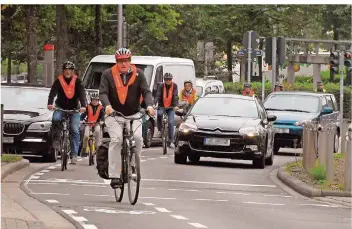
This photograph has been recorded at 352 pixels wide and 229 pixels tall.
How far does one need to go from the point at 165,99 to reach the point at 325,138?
9.26 meters

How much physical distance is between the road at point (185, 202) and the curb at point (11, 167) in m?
0.42

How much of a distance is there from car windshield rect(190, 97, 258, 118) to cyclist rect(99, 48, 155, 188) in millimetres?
10352

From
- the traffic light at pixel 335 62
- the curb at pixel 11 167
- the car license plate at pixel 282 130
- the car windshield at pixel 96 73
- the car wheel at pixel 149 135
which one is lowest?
the car wheel at pixel 149 135

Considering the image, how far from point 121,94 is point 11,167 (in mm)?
5895

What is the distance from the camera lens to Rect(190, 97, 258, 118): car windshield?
88.5 ft

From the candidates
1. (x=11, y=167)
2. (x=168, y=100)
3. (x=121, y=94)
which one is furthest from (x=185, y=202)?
(x=168, y=100)

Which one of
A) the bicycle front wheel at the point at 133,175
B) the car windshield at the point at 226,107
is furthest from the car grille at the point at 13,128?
the bicycle front wheel at the point at 133,175

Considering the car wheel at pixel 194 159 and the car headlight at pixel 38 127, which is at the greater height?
the car headlight at pixel 38 127

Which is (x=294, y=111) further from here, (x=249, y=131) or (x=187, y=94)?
(x=249, y=131)

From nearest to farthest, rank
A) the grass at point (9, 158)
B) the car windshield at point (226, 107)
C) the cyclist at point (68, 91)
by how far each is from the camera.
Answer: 1. the cyclist at point (68, 91)
2. the grass at point (9, 158)
3. the car windshield at point (226, 107)

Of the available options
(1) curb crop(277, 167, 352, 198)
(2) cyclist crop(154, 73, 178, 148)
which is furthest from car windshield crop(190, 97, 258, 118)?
(1) curb crop(277, 167, 352, 198)

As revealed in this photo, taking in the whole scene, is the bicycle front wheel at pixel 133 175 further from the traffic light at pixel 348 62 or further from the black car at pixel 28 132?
the traffic light at pixel 348 62

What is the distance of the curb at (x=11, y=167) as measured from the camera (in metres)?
20.7

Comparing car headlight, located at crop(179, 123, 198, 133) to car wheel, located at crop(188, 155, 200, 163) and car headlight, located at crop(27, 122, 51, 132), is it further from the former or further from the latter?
car headlight, located at crop(27, 122, 51, 132)
